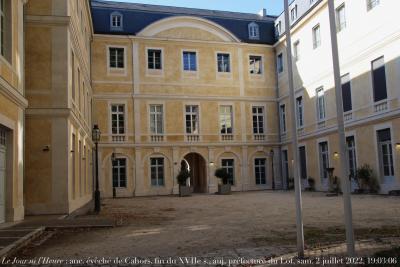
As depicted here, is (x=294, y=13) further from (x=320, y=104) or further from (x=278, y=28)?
(x=320, y=104)

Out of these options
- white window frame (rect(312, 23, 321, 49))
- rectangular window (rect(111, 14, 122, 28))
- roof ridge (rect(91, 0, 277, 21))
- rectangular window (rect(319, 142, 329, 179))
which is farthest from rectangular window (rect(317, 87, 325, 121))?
rectangular window (rect(111, 14, 122, 28))

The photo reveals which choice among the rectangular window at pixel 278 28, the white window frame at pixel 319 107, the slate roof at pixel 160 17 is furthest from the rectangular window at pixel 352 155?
the slate roof at pixel 160 17

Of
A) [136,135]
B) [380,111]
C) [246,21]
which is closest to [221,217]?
[380,111]

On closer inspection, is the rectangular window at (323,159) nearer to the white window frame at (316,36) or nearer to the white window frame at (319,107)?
the white window frame at (319,107)

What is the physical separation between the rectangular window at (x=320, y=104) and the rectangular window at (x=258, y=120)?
5862 millimetres

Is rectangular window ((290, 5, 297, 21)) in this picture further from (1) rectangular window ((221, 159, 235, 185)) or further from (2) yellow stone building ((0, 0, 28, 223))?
(2) yellow stone building ((0, 0, 28, 223))

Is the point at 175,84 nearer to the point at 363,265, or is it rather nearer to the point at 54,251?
the point at 54,251

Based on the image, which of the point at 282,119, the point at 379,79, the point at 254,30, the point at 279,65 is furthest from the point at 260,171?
the point at 379,79

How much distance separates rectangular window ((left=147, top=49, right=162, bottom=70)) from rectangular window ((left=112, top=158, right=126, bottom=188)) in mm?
6445

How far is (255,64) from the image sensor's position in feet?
107

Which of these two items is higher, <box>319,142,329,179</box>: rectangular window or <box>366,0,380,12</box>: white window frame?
<box>366,0,380,12</box>: white window frame

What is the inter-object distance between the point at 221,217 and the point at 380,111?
38.3 ft

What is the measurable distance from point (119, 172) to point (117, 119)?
3417 mm

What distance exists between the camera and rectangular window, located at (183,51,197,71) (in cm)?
3110
